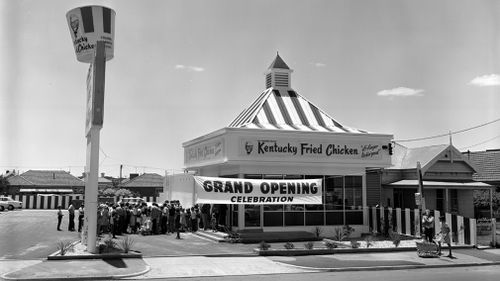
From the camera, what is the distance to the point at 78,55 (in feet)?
70.5

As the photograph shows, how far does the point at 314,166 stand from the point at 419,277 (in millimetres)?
11917

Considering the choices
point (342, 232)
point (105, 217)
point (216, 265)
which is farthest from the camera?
point (342, 232)

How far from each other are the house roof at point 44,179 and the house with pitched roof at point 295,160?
159 ft

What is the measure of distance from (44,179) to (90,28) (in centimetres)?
5796

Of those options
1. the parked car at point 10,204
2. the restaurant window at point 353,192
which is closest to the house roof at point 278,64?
the restaurant window at point 353,192

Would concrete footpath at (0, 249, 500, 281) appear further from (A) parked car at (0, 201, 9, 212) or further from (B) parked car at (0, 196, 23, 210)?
(B) parked car at (0, 196, 23, 210)

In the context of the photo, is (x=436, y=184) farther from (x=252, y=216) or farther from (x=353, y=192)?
(x=252, y=216)

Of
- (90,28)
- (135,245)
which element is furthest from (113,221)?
(90,28)

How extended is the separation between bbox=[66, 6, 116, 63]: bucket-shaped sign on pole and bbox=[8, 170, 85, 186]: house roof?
178ft

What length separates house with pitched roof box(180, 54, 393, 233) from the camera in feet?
86.4

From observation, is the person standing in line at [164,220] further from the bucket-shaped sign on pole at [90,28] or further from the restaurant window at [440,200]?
the restaurant window at [440,200]

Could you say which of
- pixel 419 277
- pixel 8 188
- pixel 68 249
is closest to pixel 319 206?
pixel 419 277

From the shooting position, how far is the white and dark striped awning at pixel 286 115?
95.3 ft

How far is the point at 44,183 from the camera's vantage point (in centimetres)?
7181
